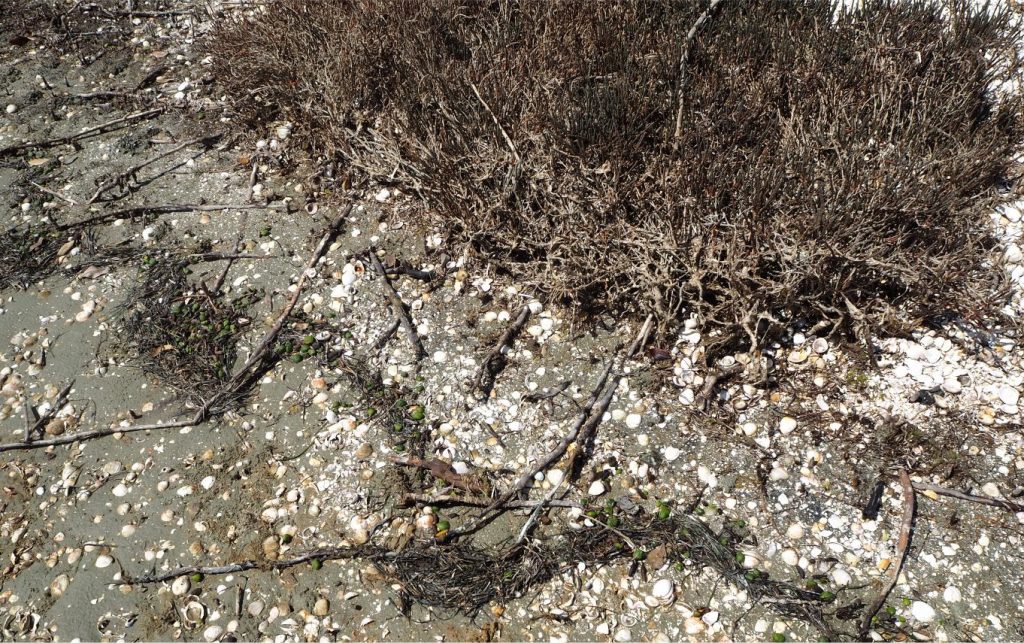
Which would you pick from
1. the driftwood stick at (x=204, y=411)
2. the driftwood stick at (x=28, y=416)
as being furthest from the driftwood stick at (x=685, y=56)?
the driftwood stick at (x=28, y=416)

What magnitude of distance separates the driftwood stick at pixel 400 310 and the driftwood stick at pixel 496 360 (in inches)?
13.6

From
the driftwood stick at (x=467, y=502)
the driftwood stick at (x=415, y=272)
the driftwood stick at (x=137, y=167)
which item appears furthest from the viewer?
the driftwood stick at (x=137, y=167)

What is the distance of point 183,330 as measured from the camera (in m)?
3.98

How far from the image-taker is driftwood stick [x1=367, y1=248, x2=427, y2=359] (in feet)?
12.2

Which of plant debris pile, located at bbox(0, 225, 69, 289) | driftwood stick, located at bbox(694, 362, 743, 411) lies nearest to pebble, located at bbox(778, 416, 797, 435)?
driftwood stick, located at bbox(694, 362, 743, 411)

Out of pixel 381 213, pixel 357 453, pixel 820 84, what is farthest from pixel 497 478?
pixel 820 84

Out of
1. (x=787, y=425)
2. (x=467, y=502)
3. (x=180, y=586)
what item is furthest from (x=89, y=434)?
(x=787, y=425)

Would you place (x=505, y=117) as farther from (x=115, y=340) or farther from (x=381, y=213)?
(x=115, y=340)

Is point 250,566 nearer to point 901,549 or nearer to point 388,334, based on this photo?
point 388,334

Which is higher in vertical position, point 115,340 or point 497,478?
point 497,478

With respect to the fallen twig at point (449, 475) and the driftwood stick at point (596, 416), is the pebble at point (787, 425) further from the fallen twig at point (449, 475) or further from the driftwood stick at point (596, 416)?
the fallen twig at point (449, 475)

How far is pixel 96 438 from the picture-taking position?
3.64 metres

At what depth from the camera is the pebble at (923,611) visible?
8.84 ft

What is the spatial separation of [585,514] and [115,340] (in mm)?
2822
